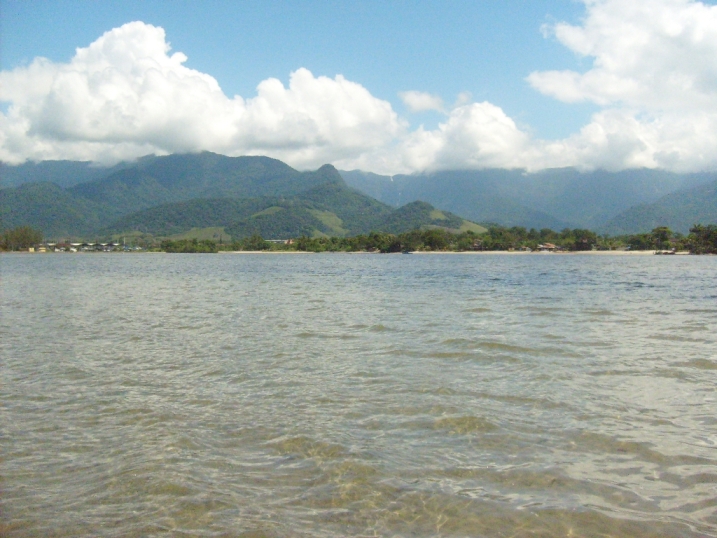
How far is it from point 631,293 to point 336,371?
33370mm

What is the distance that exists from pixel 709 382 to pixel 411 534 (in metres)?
10.6

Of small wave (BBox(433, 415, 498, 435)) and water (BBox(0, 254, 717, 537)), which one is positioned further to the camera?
small wave (BBox(433, 415, 498, 435))

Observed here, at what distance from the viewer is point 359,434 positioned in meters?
9.18

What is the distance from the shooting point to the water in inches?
254

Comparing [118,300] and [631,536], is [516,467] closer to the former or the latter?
[631,536]

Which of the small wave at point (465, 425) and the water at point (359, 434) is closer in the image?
the water at point (359, 434)

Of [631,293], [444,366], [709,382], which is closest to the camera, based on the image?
[709,382]

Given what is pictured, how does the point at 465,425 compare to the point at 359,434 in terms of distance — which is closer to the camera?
the point at 359,434

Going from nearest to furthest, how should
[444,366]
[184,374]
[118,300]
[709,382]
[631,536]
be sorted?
[631,536]
[709,382]
[184,374]
[444,366]
[118,300]

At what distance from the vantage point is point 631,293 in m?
39.4

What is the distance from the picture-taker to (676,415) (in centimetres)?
1020

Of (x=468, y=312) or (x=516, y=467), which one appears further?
(x=468, y=312)

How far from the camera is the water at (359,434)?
6.45 m

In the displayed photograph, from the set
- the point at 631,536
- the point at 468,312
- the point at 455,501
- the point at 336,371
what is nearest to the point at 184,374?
the point at 336,371
